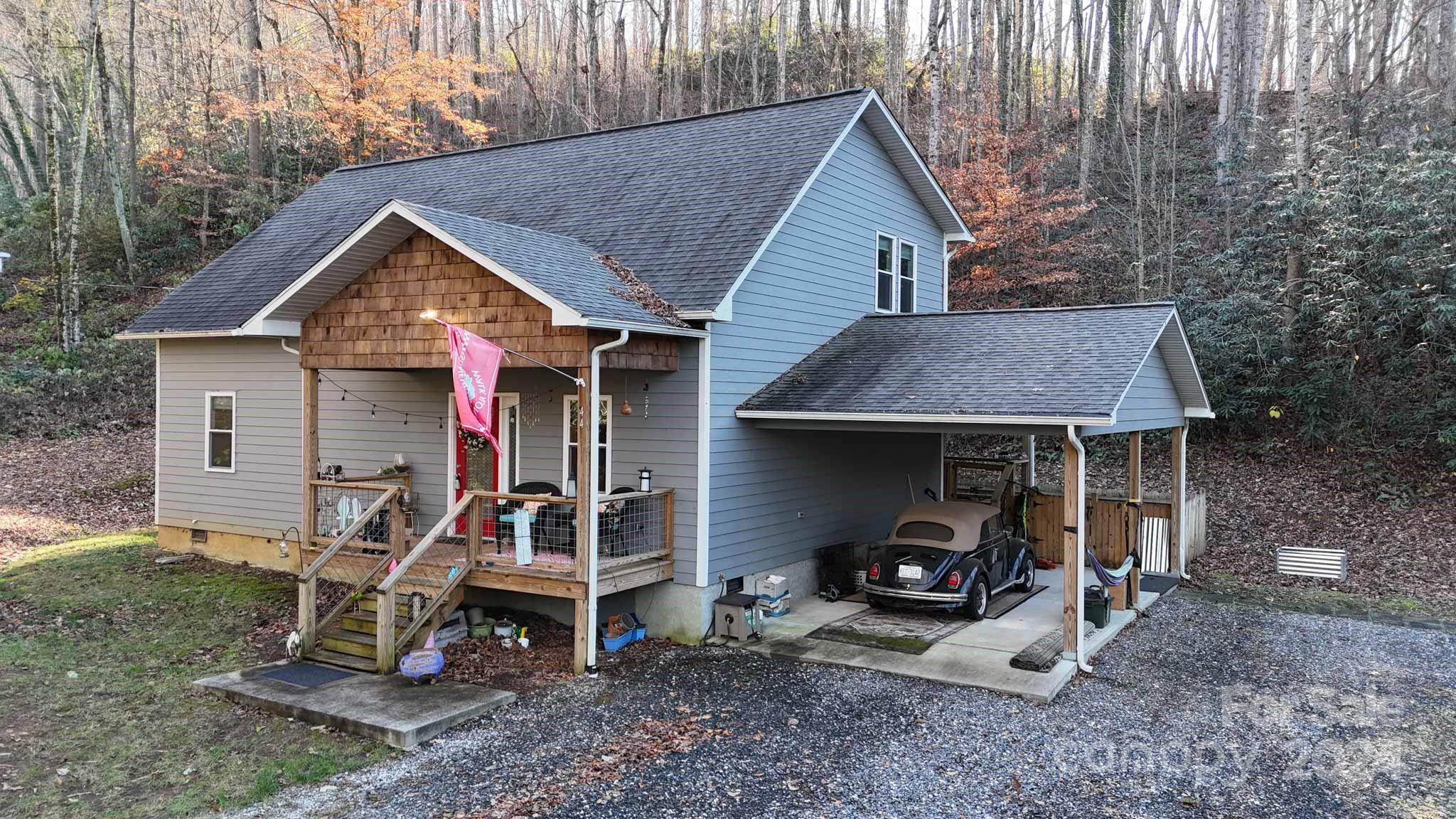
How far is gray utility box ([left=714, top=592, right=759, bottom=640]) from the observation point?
1038 cm

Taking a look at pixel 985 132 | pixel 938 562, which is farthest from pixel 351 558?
pixel 985 132

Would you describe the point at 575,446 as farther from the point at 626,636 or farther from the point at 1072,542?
the point at 1072,542

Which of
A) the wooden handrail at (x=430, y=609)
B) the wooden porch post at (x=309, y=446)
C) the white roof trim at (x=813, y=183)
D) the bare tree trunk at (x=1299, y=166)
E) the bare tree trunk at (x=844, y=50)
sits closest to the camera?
the wooden handrail at (x=430, y=609)

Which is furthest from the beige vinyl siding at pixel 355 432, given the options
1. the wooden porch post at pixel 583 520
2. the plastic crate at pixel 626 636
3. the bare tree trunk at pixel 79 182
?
the bare tree trunk at pixel 79 182

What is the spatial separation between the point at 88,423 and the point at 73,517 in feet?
22.2

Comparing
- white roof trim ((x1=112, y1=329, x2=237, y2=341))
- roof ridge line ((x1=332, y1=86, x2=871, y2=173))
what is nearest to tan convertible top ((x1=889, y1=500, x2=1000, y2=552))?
roof ridge line ((x1=332, y1=86, x2=871, y2=173))

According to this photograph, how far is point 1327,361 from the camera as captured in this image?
1820cm

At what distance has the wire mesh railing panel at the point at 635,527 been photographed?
10.3m

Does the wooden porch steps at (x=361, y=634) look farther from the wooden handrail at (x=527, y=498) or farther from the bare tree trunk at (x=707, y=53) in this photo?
the bare tree trunk at (x=707, y=53)

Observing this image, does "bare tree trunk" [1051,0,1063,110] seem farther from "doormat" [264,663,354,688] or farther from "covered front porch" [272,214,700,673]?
"doormat" [264,663,354,688]

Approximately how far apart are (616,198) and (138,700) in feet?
28.1

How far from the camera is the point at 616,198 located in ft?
44.6

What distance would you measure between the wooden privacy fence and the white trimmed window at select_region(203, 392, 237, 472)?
43.1 ft

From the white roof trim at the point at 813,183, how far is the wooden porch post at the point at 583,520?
175 centimetres
